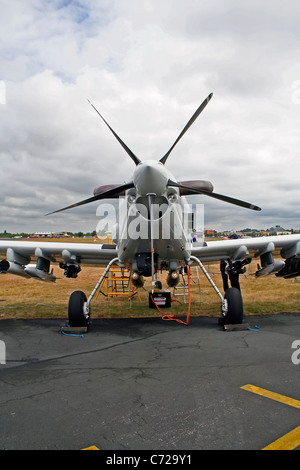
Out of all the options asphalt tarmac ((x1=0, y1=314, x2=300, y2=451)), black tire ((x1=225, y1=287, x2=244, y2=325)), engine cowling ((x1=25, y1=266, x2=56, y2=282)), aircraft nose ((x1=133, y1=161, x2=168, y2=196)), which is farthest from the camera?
engine cowling ((x1=25, y1=266, x2=56, y2=282))

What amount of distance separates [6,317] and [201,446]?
28.4 ft

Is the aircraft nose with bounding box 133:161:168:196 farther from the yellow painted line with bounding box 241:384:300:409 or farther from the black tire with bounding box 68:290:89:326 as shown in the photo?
the yellow painted line with bounding box 241:384:300:409

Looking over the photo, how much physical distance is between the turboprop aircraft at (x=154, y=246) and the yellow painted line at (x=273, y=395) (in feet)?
11.7

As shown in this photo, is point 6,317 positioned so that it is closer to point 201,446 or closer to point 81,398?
Result: point 81,398

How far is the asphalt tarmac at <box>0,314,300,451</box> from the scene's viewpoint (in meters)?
3.17

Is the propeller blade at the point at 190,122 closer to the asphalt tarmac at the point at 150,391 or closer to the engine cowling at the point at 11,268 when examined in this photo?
the asphalt tarmac at the point at 150,391

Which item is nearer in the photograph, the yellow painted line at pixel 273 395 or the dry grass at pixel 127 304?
the yellow painted line at pixel 273 395

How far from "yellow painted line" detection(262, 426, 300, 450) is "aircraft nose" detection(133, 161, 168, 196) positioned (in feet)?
15.8

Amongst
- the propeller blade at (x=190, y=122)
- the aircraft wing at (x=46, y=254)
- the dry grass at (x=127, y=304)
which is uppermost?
the propeller blade at (x=190, y=122)

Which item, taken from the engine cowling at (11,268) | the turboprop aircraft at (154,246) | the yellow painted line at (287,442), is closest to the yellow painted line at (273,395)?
the yellow painted line at (287,442)

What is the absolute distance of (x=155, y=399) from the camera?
4.08m

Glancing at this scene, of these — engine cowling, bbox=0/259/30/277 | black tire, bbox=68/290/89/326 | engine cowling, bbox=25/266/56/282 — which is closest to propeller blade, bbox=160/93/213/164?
black tire, bbox=68/290/89/326

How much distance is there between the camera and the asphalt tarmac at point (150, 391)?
317cm

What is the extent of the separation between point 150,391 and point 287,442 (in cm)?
183
